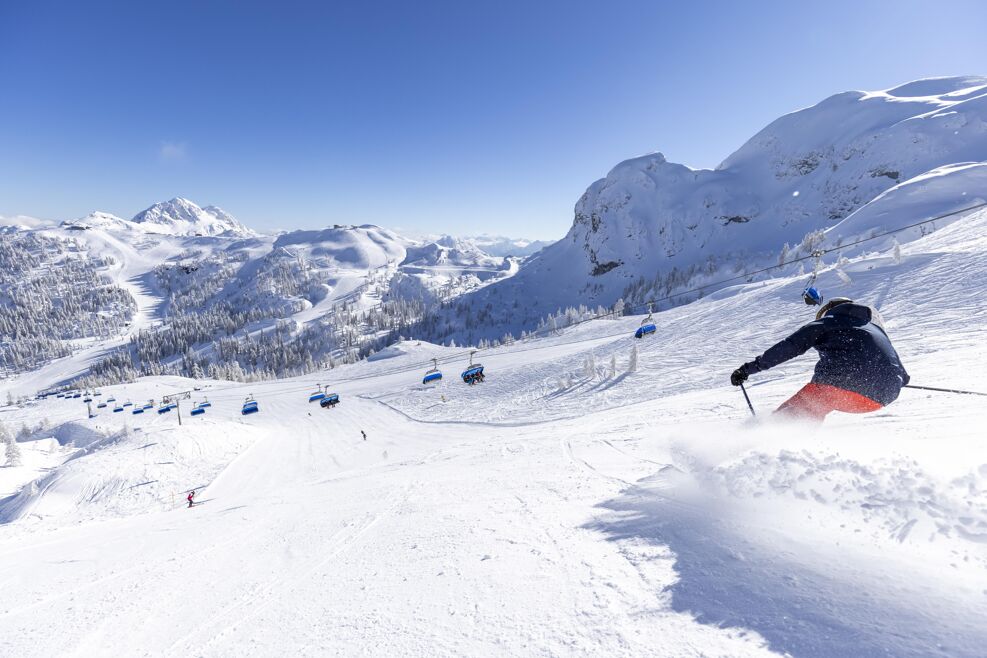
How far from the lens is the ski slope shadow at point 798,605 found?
2.37m

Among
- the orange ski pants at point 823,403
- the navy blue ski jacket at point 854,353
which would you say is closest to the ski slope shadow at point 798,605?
the navy blue ski jacket at point 854,353

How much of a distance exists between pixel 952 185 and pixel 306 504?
120 meters

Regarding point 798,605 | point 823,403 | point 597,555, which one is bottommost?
point 597,555

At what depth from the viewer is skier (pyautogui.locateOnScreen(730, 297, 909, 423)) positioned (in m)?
5.50

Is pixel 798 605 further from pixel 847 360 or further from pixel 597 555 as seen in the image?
pixel 847 360

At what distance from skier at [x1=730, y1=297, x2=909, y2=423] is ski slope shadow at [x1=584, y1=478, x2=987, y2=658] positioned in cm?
310

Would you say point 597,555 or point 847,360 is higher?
point 847,360

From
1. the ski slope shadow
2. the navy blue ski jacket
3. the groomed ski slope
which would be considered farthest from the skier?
the ski slope shadow

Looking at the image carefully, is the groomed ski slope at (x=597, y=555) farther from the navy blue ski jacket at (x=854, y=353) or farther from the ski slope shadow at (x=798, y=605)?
the navy blue ski jacket at (x=854, y=353)

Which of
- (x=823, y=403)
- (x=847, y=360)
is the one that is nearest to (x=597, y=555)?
(x=823, y=403)

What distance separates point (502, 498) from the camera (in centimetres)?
745

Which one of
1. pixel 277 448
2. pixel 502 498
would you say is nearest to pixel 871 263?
pixel 502 498

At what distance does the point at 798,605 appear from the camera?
289 centimetres

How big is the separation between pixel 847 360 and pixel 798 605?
4.20 meters
